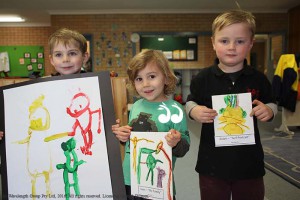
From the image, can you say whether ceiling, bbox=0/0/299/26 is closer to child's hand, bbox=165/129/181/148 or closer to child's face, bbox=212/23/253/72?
child's face, bbox=212/23/253/72

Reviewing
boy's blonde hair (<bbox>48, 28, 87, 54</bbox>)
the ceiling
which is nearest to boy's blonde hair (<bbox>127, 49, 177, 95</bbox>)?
boy's blonde hair (<bbox>48, 28, 87, 54</bbox>)

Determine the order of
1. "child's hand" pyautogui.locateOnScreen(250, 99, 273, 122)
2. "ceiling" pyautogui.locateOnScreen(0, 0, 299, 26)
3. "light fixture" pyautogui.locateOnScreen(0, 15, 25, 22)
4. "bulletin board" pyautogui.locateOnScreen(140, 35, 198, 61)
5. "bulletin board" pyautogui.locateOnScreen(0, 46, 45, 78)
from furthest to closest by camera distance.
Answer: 1. "bulletin board" pyautogui.locateOnScreen(0, 46, 45, 78)
2. "bulletin board" pyautogui.locateOnScreen(140, 35, 198, 61)
3. "light fixture" pyautogui.locateOnScreen(0, 15, 25, 22)
4. "ceiling" pyautogui.locateOnScreen(0, 0, 299, 26)
5. "child's hand" pyautogui.locateOnScreen(250, 99, 273, 122)

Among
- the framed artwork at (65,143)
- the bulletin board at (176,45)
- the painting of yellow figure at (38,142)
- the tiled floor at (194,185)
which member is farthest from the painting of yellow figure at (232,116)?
the bulletin board at (176,45)

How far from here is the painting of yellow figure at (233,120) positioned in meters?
1.14

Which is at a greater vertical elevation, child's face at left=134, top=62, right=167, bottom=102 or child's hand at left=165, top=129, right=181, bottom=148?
child's face at left=134, top=62, right=167, bottom=102

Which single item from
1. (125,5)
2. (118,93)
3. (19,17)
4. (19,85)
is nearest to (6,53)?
(19,17)

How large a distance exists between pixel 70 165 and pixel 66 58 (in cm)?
45

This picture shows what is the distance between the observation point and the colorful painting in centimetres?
100

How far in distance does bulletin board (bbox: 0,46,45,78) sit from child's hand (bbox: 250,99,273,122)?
927 cm

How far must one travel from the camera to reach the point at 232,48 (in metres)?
1.12

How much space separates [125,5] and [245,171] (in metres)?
6.06

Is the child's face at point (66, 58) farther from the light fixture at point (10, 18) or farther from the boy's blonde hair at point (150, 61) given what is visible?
the light fixture at point (10, 18)

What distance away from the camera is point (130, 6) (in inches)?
267

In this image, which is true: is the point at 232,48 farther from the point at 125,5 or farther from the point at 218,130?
the point at 125,5
